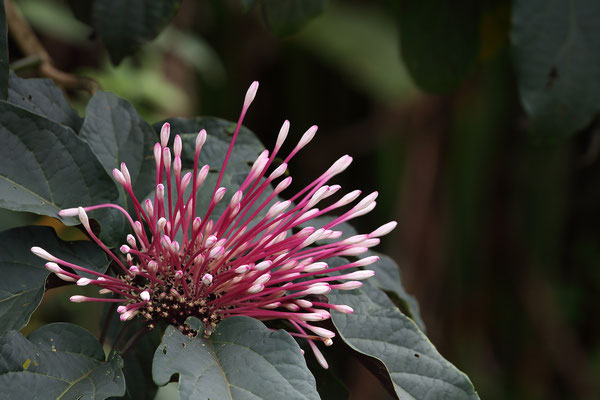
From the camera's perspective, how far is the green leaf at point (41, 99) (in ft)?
2.50

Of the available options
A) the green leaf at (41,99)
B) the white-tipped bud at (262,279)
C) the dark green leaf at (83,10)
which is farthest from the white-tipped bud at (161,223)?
the dark green leaf at (83,10)

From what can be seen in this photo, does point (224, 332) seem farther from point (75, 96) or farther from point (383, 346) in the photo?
point (75, 96)

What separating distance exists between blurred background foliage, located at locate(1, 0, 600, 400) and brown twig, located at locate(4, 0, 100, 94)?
24.4 inches

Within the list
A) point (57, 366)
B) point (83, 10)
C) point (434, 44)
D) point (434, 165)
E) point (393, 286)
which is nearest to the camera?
point (57, 366)

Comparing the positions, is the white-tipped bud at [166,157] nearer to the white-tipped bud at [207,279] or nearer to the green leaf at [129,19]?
the white-tipped bud at [207,279]

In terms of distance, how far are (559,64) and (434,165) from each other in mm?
1564

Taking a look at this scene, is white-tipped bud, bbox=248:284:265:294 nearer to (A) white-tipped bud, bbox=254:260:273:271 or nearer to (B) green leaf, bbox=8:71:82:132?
(A) white-tipped bud, bbox=254:260:273:271

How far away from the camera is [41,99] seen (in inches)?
30.7

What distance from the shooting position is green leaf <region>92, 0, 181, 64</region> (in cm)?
92

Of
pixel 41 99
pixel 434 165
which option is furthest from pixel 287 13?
pixel 434 165

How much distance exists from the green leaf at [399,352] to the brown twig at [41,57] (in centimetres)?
60

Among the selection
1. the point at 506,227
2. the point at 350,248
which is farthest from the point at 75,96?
the point at 506,227

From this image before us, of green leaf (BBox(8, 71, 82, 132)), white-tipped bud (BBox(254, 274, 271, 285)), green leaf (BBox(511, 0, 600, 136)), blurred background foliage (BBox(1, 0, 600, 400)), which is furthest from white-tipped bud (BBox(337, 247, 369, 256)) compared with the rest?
blurred background foliage (BBox(1, 0, 600, 400))

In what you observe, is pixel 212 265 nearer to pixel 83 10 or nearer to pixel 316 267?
pixel 316 267
